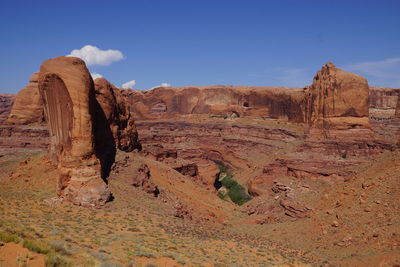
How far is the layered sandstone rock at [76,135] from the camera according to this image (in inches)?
835

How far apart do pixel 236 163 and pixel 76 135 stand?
1759 inches

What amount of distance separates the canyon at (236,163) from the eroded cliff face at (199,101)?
1406 centimetres

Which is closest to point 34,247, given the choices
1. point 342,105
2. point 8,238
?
point 8,238

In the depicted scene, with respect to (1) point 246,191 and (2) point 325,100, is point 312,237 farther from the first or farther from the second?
(2) point 325,100

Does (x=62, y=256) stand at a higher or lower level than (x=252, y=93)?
lower

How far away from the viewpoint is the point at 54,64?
22750 mm

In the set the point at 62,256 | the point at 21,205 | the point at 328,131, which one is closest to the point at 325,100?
the point at 328,131

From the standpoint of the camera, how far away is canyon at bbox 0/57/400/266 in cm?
2127

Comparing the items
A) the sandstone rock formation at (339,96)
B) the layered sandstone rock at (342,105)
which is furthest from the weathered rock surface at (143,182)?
the sandstone rock formation at (339,96)

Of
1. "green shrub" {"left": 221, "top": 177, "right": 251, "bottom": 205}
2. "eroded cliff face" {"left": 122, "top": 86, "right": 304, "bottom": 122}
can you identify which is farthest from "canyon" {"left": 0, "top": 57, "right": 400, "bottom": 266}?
"eroded cliff face" {"left": 122, "top": 86, "right": 304, "bottom": 122}

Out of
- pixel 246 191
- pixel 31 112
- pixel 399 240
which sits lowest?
pixel 246 191

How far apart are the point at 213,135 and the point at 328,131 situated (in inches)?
1091

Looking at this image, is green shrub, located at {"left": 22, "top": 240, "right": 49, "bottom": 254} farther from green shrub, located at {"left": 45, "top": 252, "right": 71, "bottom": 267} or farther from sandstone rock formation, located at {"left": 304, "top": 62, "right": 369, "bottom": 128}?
sandstone rock formation, located at {"left": 304, "top": 62, "right": 369, "bottom": 128}

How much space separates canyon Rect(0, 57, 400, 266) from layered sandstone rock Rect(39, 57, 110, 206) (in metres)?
0.07
